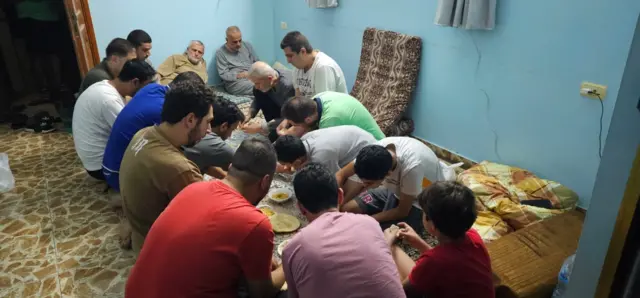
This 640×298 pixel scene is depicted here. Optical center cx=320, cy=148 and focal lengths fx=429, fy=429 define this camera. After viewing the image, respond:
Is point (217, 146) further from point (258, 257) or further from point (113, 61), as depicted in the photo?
point (113, 61)

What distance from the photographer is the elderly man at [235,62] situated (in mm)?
4973

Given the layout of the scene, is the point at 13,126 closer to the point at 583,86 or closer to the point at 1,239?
the point at 1,239

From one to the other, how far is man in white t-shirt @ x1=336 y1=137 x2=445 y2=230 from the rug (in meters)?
1.23

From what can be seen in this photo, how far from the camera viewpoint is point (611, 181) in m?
0.79

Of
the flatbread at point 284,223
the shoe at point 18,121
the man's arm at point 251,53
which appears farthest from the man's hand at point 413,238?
the shoe at point 18,121

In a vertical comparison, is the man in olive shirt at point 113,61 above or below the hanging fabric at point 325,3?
below

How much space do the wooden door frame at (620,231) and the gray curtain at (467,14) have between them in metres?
2.31

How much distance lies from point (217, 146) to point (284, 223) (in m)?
0.55

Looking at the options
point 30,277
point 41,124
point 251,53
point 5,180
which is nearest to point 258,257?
point 30,277

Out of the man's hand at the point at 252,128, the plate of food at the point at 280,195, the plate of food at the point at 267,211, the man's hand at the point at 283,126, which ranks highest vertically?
the man's hand at the point at 283,126

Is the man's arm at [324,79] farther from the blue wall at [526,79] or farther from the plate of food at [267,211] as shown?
the plate of food at [267,211]

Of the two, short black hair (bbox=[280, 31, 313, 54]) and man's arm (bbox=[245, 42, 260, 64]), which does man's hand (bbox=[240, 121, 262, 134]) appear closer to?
short black hair (bbox=[280, 31, 313, 54])

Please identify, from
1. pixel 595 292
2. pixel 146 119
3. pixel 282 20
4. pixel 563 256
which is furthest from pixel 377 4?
pixel 595 292

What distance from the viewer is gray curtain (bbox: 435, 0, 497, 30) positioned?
2805 millimetres
